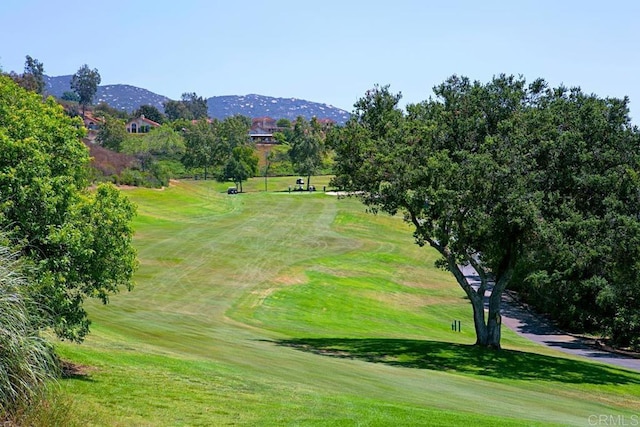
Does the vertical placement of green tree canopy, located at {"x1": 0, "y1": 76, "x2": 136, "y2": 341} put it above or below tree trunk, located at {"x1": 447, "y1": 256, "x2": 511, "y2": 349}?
above

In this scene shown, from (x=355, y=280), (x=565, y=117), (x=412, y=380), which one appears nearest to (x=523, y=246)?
(x=565, y=117)

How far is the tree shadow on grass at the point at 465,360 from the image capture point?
31906 millimetres

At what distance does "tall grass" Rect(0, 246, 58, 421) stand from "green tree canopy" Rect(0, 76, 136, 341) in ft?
7.76

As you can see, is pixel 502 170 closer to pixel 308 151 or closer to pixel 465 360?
pixel 465 360

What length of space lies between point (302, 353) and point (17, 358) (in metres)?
20.1

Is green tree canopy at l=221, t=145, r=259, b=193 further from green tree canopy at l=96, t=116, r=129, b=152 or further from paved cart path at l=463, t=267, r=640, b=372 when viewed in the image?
paved cart path at l=463, t=267, r=640, b=372

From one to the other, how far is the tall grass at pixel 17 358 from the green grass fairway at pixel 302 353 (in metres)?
1.30

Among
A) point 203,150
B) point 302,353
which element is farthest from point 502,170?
point 203,150

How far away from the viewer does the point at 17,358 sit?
11922 mm

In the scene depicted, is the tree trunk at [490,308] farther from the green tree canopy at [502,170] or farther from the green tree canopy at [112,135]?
the green tree canopy at [112,135]

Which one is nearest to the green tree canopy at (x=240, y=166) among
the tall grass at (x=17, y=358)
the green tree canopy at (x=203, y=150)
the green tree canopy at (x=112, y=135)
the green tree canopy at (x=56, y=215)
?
the green tree canopy at (x=203, y=150)

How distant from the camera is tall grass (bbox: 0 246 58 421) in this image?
38.3ft

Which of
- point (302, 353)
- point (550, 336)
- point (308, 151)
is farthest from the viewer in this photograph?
point (308, 151)

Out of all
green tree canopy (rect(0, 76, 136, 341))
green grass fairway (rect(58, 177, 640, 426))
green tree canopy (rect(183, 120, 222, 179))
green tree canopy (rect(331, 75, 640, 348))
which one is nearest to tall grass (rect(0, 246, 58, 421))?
green grass fairway (rect(58, 177, 640, 426))
